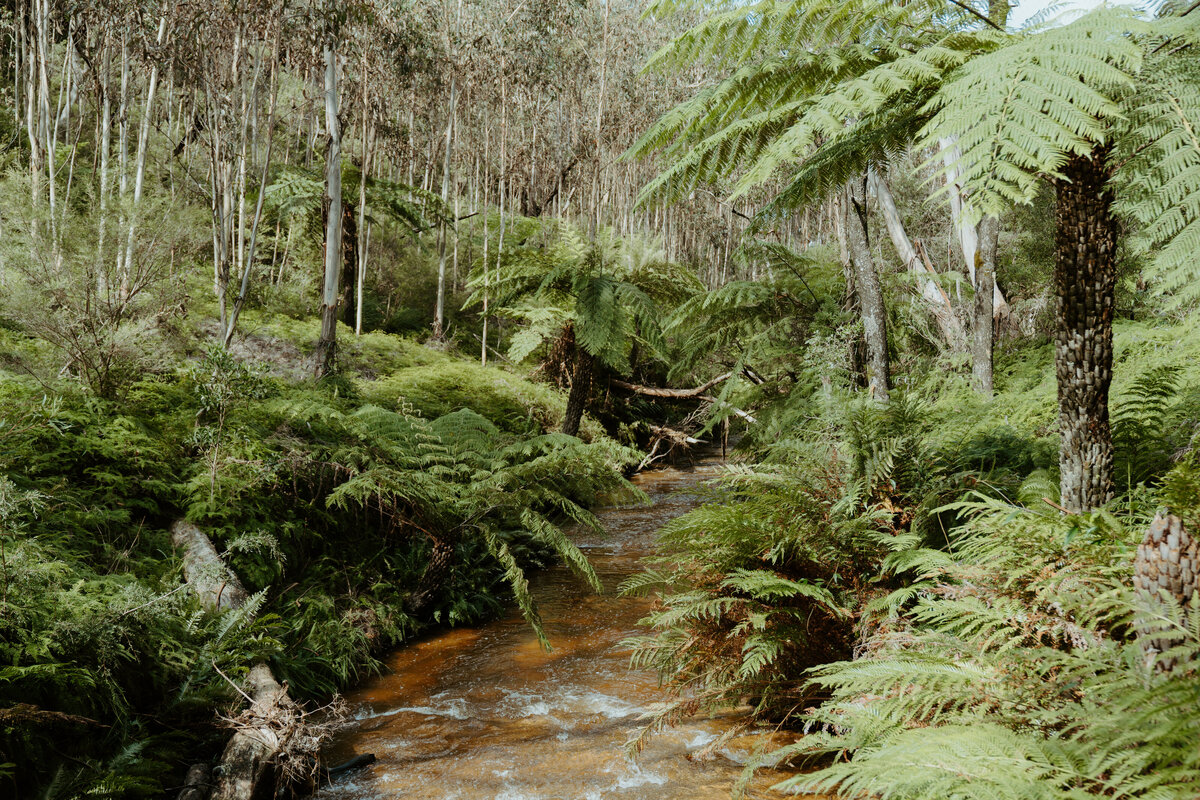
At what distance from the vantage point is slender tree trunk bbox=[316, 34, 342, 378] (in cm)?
794

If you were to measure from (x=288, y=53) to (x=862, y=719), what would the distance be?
9.62m

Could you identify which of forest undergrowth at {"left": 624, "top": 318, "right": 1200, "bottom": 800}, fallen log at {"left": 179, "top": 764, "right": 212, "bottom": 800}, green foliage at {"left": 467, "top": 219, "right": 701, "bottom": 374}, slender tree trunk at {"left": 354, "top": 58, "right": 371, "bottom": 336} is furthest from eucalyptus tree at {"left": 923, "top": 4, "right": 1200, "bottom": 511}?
slender tree trunk at {"left": 354, "top": 58, "right": 371, "bottom": 336}

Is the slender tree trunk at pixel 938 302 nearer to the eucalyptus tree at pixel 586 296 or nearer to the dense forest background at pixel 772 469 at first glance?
the dense forest background at pixel 772 469

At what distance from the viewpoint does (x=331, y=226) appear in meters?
8.79

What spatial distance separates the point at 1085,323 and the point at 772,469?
65.6 inches

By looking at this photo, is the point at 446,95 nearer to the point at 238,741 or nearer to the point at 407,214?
the point at 407,214

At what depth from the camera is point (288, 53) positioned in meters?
8.60

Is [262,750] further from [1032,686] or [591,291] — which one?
[591,291]

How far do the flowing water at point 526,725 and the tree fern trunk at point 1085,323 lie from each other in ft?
5.31

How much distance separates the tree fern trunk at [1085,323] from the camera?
223 centimetres

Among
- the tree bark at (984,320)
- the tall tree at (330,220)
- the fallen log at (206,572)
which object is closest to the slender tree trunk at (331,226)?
the tall tree at (330,220)

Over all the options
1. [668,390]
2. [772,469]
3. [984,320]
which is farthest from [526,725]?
[668,390]

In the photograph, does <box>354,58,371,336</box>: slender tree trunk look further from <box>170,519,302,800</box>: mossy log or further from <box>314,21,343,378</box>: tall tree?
<box>170,519,302,800</box>: mossy log

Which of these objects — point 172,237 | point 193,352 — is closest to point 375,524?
point 172,237
